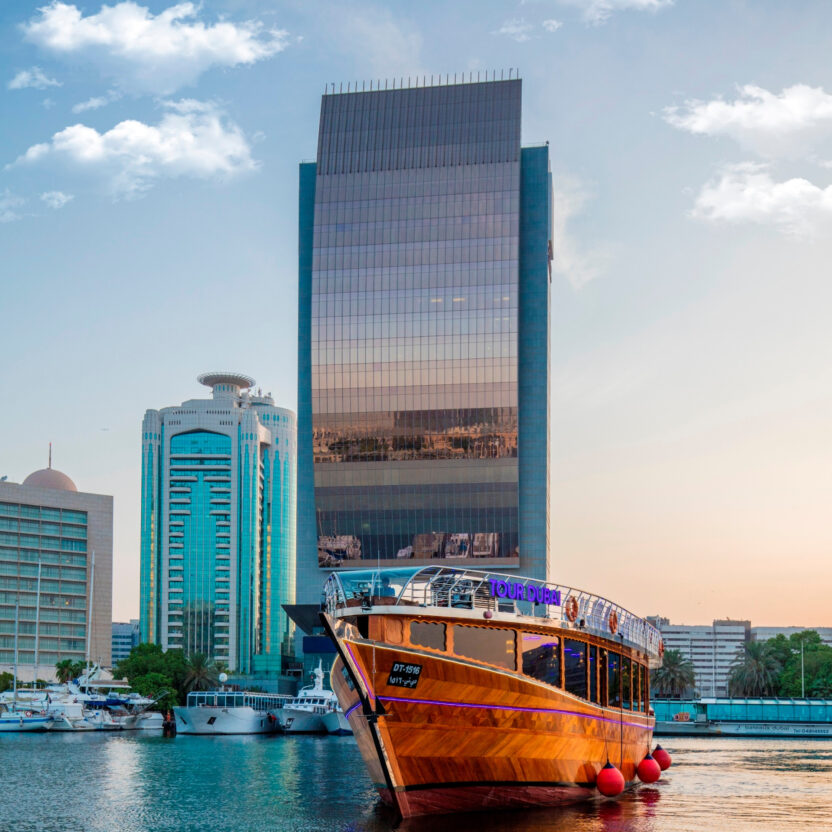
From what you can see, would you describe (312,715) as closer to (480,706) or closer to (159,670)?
(159,670)

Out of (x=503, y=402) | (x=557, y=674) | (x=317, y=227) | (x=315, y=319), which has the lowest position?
(x=557, y=674)

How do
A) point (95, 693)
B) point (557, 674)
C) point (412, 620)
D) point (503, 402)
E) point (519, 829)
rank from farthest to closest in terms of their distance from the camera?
point (503, 402) → point (95, 693) → point (557, 674) → point (412, 620) → point (519, 829)

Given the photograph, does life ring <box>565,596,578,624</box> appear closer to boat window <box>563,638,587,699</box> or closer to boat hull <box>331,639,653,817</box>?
boat window <box>563,638,587,699</box>

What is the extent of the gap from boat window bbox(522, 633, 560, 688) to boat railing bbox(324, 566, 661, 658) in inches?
35.6

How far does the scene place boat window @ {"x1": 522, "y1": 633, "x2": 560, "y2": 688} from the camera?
50.1m

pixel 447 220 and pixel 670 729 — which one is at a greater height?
pixel 447 220

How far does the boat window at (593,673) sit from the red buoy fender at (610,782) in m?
3.25

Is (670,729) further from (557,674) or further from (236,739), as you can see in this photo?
(557,674)

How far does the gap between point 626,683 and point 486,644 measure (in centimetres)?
1571

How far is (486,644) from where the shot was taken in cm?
4897

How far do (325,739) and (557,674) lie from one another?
8543 cm

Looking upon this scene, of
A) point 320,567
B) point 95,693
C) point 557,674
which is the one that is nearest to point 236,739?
point 95,693

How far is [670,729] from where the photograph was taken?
16350cm

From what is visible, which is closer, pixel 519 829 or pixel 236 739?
pixel 519 829
